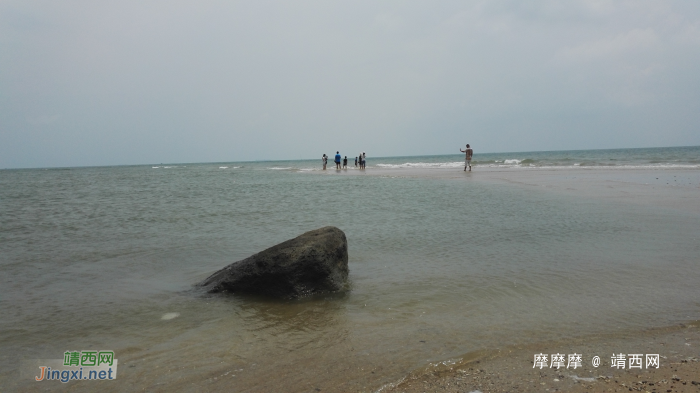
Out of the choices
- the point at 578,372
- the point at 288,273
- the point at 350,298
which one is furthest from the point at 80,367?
the point at 578,372

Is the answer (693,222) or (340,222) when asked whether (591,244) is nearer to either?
(693,222)

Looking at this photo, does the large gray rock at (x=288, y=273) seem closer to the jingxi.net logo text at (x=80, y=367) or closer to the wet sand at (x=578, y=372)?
the jingxi.net logo text at (x=80, y=367)

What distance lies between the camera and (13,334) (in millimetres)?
4500

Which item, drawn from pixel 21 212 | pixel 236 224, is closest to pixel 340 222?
pixel 236 224

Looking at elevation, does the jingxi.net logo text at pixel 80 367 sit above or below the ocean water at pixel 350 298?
below

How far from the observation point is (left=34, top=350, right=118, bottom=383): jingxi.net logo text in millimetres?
3635

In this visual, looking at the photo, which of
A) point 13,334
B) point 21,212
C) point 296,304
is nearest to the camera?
point 13,334

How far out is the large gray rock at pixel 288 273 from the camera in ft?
18.6

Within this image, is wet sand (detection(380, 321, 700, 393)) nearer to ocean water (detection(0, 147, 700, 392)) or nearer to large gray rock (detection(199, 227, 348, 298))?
ocean water (detection(0, 147, 700, 392))

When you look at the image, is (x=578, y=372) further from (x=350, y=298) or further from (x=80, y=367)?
(x=80, y=367)

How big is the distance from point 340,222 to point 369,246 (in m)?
2.68

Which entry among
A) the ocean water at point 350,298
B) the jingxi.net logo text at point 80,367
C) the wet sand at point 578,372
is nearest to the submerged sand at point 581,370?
the wet sand at point 578,372

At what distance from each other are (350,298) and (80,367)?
2.87m

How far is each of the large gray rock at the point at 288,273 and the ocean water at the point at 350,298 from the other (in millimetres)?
247
